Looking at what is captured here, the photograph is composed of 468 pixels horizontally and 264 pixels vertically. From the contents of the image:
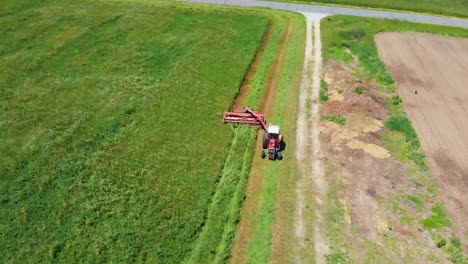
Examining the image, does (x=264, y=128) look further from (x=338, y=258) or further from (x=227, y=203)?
(x=338, y=258)

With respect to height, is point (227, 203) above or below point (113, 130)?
below

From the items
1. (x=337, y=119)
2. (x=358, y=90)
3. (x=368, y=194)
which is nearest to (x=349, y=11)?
(x=358, y=90)

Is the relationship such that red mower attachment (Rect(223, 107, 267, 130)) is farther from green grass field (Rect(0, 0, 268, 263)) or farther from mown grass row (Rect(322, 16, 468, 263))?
mown grass row (Rect(322, 16, 468, 263))

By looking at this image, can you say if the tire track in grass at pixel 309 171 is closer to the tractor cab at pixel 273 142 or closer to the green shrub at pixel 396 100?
the tractor cab at pixel 273 142

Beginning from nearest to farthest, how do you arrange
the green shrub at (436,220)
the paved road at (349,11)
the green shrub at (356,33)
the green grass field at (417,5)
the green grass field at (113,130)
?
the green grass field at (113,130) < the green shrub at (436,220) < the green shrub at (356,33) < the paved road at (349,11) < the green grass field at (417,5)

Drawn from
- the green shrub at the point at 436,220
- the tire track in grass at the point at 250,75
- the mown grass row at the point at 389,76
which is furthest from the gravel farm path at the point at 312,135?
the green shrub at the point at 436,220

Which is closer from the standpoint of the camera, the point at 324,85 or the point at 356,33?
the point at 324,85
